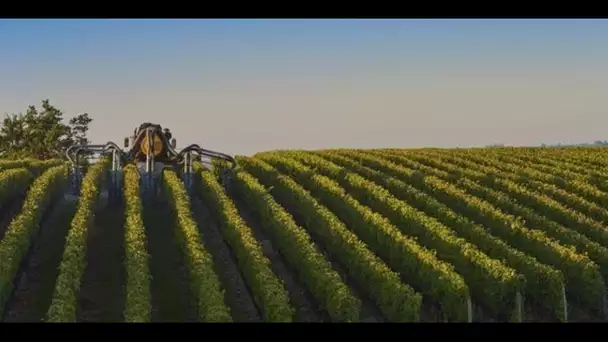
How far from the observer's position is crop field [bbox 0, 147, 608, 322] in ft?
34.5

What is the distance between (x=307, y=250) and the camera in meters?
11.9

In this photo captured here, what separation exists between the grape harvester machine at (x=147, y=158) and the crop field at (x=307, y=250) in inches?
10.3

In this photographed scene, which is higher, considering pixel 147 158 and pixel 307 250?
pixel 147 158

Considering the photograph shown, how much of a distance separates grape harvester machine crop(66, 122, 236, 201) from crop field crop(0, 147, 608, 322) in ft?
0.86

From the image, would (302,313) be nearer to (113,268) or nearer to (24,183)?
(113,268)

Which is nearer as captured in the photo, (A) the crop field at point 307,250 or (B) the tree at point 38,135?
(A) the crop field at point 307,250

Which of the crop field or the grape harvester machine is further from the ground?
the grape harvester machine

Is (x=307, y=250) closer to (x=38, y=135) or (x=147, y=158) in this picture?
(x=147, y=158)

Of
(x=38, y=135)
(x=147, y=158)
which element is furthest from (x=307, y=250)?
(x=38, y=135)

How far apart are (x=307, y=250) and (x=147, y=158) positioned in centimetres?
573

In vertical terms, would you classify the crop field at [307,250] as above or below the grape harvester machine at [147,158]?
below

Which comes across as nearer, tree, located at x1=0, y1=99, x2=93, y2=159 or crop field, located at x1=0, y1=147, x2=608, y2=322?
crop field, located at x1=0, y1=147, x2=608, y2=322

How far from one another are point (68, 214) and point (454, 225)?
749cm

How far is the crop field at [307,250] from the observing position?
10.5 m
